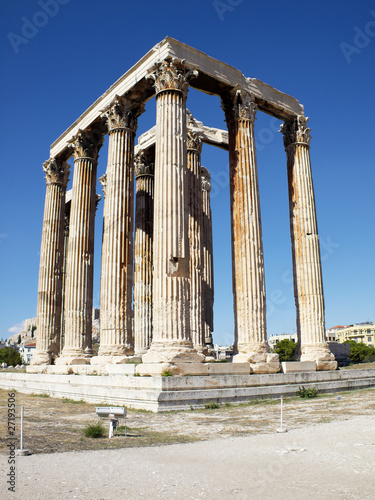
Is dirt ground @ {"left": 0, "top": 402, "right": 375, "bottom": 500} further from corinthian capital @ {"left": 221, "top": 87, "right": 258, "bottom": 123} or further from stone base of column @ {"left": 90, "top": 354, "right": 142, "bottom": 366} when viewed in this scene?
corinthian capital @ {"left": 221, "top": 87, "right": 258, "bottom": 123}

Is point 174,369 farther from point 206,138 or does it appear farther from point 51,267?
point 206,138

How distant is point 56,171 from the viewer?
1323 inches

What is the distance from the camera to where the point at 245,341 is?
21750 millimetres

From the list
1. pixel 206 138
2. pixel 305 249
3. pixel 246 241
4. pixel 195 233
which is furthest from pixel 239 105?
pixel 305 249

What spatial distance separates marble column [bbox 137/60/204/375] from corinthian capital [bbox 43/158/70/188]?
1372cm

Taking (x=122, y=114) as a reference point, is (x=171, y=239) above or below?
below

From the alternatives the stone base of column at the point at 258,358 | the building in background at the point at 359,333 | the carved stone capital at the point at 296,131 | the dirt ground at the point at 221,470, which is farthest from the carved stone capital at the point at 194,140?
the building in background at the point at 359,333

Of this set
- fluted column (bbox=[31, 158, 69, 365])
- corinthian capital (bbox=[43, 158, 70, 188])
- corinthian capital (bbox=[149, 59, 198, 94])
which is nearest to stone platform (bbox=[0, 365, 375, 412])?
fluted column (bbox=[31, 158, 69, 365])

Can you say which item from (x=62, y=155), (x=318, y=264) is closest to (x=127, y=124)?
(x=62, y=155)

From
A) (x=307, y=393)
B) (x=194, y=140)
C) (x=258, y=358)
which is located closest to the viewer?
(x=307, y=393)

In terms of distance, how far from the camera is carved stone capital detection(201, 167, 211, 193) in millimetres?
34516

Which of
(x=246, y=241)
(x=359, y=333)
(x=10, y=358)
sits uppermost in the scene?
(x=246, y=241)

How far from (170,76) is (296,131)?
9.54 m

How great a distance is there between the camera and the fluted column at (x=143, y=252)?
94.9 ft
